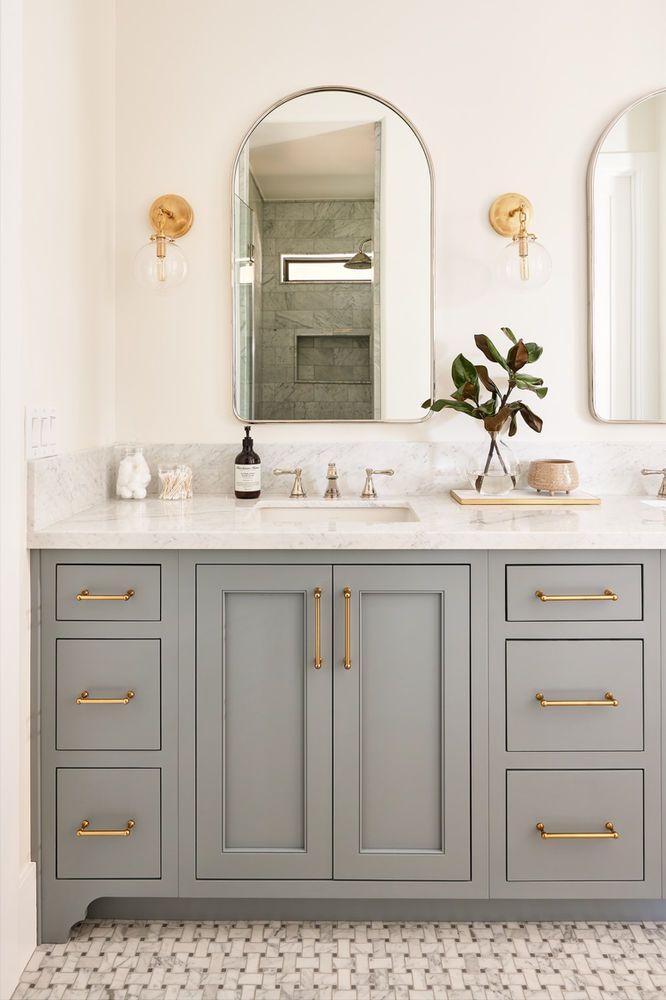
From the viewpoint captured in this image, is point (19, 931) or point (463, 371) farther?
point (463, 371)

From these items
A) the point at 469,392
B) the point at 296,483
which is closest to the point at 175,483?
the point at 296,483

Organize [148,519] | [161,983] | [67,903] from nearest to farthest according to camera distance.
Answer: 1. [161,983]
2. [67,903]
3. [148,519]

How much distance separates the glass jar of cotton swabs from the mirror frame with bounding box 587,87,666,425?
48.5 inches

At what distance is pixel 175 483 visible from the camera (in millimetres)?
2199

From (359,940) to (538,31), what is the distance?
2504mm

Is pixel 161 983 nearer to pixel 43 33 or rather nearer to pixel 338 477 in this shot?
pixel 338 477

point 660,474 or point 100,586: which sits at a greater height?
point 660,474

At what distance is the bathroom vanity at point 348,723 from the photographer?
166 cm

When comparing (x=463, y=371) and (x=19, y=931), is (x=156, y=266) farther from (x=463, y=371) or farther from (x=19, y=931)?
(x=19, y=931)

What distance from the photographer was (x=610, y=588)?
1656mm

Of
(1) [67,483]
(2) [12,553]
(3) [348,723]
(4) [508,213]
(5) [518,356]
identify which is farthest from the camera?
(4) [508,213]

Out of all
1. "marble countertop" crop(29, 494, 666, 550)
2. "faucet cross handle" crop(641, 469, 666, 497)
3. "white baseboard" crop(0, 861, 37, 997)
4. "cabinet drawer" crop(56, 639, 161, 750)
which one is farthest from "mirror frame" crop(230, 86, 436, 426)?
"white baseboard" crop(0, 861, 37, 997)

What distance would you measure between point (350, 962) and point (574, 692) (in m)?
0.76

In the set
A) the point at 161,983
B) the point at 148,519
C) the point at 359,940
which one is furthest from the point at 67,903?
the point at 148,519
